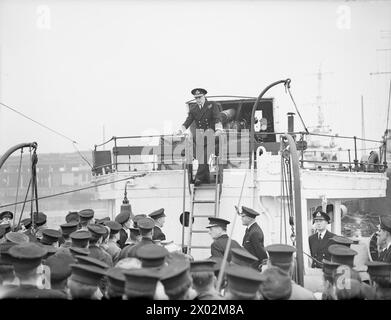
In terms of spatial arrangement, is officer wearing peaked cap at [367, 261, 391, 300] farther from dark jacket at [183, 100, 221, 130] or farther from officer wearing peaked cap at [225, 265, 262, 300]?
dark jacket at [183, 100, 221, 130]

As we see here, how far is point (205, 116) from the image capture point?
812 centimetres

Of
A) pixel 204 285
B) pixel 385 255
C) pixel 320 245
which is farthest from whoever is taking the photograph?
pixel 320 245

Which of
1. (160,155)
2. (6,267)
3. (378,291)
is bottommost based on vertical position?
(378,291)

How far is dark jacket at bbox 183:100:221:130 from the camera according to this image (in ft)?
26.5

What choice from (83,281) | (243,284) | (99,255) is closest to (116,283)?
(83,281)

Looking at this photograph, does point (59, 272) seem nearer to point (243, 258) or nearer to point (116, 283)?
point (116, 283)

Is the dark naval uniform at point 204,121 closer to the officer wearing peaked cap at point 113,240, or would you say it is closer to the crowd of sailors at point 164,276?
the officer wearing peaked cap at point 113,240

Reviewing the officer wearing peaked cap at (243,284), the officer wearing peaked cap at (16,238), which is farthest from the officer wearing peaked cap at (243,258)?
the officer wearing peaked cap at (16,238)

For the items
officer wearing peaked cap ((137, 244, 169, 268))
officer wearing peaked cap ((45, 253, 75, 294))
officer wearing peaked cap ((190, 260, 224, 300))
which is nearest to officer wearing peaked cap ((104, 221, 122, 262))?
officer wearing peaked cap ((45, 253, 75, 294))

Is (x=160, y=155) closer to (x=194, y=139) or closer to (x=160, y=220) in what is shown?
(x=194, y=139)

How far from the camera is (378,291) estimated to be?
4.01 m

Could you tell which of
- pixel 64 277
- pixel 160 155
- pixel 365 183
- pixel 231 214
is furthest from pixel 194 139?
pixel 64 277
